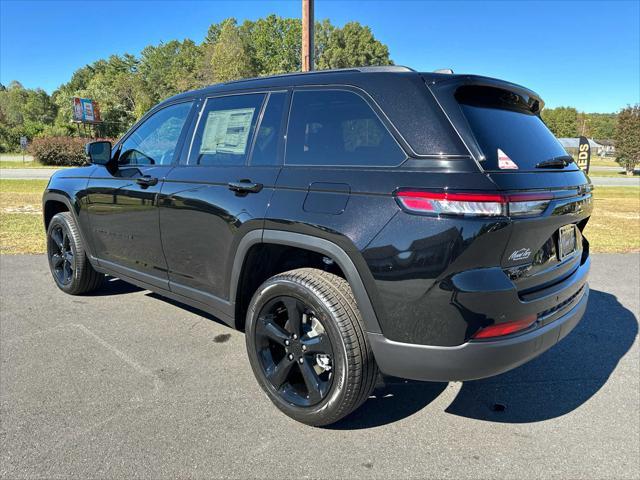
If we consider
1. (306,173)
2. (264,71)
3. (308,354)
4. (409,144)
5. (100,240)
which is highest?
(264,71)

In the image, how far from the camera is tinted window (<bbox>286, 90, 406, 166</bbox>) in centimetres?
236

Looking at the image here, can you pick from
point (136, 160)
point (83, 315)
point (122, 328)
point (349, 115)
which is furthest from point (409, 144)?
point (83, 315)

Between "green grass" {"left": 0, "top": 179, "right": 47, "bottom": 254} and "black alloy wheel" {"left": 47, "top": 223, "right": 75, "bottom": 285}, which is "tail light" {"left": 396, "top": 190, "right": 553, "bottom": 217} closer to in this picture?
"black alloy wheel" {"left": 47, "top": 223, "right": 75, "bottom": 285}

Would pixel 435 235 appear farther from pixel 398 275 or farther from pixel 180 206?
pixel 180 206

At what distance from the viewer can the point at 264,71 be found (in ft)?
203

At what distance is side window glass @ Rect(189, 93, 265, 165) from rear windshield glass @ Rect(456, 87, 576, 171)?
135 cm

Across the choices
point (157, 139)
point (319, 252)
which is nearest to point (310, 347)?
point (319, 252)

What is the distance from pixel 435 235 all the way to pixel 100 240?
325 centimetres

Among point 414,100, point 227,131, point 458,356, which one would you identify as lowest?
point 458,356

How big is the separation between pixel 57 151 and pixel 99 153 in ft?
111

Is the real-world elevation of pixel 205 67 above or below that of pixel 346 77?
above

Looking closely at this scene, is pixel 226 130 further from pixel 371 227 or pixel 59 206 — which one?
pixel 59 206

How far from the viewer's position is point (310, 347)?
2541 millimetres

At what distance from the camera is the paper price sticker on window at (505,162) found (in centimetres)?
220
